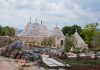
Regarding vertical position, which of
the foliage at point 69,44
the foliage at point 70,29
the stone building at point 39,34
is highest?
the foliage at point 70,29

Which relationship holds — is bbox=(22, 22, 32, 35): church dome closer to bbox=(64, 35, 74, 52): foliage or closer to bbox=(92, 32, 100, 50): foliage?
bbox=(92, 32, 100, 50): foliage

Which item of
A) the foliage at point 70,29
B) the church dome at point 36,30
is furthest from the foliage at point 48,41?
the foliage at point 70,29

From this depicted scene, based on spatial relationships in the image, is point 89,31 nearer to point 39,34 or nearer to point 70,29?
point 39,34

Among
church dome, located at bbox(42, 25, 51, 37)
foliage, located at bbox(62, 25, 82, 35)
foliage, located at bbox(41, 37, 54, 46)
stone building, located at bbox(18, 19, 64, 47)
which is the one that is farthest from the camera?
foliage, located at bbox(62, 25, 82, 35)

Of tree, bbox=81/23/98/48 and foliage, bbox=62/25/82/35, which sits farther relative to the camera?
foliage, bbox=62/25/82/35

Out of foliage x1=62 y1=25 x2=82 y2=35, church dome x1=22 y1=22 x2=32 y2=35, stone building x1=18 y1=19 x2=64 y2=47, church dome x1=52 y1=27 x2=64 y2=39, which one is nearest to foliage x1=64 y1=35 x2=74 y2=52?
stone building x1=18 y1=19 x2=64 y2=47

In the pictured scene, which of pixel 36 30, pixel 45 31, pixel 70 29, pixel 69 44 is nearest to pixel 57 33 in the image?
pixel 45 31

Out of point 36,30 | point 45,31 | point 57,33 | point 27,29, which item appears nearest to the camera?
point 36,30

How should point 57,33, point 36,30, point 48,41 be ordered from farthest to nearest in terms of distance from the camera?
point 57,33, point 36,30, point 48,41

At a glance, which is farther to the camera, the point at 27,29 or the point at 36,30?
the point at 27,29

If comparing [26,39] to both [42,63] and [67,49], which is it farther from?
[42,63]

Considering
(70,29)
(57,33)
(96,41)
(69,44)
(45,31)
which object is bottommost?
(69,44)

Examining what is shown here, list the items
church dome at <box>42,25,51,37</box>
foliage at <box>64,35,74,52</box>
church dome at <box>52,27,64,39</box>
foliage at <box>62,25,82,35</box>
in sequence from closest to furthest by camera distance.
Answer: foliage at <box>64,35,74,52</box> < church dome at <box>52,27,64,39</box> < church dome at <box>42,25,51,37</box> < foliage at <box>62,25,82,35</box>

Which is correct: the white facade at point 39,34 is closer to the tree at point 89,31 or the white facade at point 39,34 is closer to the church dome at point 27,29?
the church dome at point 27,29
